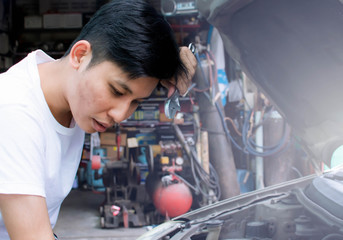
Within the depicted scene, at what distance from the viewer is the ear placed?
0.94 meters

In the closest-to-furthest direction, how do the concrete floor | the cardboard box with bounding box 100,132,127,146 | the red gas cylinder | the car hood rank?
the car hood
the concrete floor
the red gas cylinder
the cardboard box with bounding box 100,132,127,146

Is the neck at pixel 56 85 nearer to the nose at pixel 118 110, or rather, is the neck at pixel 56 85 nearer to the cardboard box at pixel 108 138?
the nose at pixel 118 110

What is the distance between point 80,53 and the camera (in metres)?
0.96

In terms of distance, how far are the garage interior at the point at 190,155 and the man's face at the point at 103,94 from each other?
3.15 m

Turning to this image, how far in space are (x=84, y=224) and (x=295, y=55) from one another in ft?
11.3

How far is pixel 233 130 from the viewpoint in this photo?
542 cm

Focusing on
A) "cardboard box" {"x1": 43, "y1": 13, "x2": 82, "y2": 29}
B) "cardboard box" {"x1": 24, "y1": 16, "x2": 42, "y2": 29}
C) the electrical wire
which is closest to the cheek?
the electrical wire

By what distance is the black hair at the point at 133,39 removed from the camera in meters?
0.92

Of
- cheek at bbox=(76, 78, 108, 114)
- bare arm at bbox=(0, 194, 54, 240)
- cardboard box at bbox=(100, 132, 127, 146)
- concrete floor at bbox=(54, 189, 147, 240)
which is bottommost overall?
concrete floor at bbox=(54, 189, 147, 240)

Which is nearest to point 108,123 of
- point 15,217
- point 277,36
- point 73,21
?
point 15,217

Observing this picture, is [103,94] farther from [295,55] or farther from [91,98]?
[295,55]

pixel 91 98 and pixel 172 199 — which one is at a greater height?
pixel 91 98

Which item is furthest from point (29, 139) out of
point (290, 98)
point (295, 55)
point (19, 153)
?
point (290, 98)

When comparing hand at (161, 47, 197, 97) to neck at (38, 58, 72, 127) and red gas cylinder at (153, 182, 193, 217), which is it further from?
red gas cylinder at (153, 182, 193, 217)
